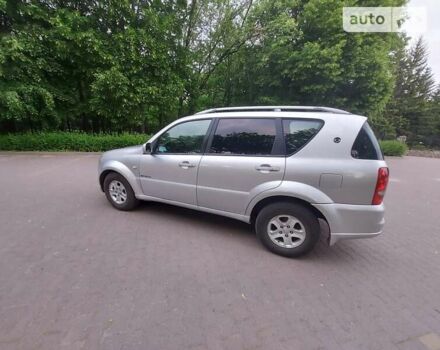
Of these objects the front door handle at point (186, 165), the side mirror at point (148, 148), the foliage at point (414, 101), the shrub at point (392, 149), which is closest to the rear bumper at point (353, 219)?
the front door handle at point (186, 165)

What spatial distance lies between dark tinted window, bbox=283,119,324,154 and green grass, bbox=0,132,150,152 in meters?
11.0

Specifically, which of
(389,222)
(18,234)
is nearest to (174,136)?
(18,234)

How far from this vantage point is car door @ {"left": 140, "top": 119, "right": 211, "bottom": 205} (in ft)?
12.1

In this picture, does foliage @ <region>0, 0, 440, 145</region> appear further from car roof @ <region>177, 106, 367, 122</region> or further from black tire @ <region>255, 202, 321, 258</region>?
black tire @ <region>255, 202, 321, 258</region>

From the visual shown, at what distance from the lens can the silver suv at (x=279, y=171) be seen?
2795 millimetres

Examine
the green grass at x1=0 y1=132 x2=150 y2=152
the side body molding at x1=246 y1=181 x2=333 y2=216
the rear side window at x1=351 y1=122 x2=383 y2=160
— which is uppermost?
the green grass at x1=0 y1=132 x2=150 y2=152

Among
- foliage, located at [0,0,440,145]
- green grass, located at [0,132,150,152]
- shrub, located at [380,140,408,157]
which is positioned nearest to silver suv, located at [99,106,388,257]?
green grass, located at [0,132,150,152]

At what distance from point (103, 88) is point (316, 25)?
11.5 metres

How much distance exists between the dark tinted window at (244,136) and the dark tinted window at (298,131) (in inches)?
7.0

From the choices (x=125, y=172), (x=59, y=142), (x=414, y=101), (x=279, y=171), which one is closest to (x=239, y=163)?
(x=279, y=171)

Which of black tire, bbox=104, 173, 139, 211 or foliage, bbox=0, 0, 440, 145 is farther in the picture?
foliage, bbox=0, 0, 440, 145

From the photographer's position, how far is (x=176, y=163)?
12.4 feet

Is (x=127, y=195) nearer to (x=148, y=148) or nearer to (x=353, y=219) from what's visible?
(x=148, y=148)

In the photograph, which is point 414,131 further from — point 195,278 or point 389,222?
point 195,278
